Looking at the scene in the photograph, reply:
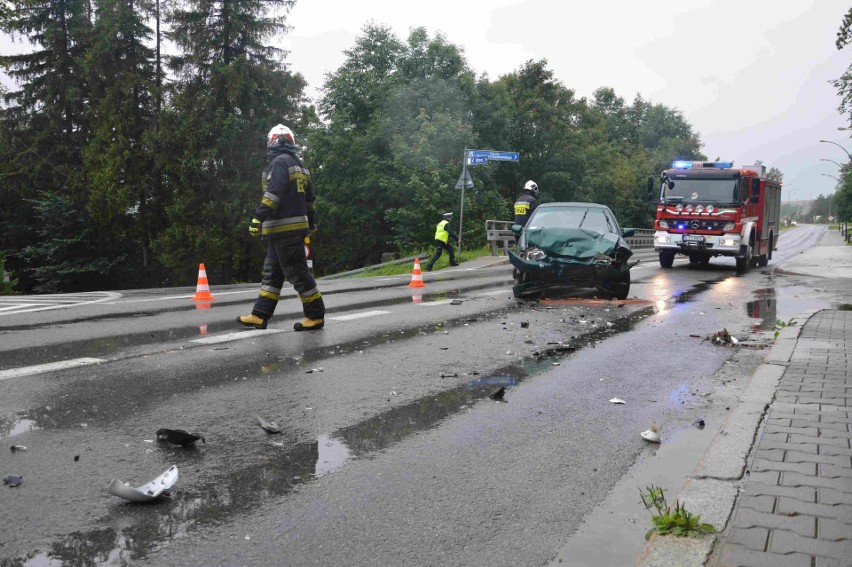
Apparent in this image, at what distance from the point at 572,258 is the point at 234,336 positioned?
6.26m

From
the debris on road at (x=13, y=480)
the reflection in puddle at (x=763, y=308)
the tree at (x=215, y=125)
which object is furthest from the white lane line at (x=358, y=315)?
the tree at (x=215, y=125)

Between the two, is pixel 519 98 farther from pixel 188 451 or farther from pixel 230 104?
pixel 188 451

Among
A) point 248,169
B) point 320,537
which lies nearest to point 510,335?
point 320,537

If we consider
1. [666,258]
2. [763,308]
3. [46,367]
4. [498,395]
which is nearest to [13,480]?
[46,367]

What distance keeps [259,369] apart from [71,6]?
42.4 meters

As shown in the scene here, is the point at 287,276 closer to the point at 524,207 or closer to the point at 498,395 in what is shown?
the point at 498,395

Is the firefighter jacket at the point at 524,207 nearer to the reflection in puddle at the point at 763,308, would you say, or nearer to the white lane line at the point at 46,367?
the reflection in puddle at the point at 763,308

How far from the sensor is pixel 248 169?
39281mm

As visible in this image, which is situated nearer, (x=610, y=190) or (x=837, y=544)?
(x=837, y=544)

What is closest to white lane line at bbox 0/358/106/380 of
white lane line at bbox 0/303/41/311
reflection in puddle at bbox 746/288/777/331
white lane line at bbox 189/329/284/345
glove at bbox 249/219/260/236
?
white lane line at bbox 189/329/284/345

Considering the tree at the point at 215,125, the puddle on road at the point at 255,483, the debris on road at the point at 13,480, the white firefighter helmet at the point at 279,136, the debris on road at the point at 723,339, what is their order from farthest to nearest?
the tree at the point at 215,125 → the white firefighter helmet at the point at 279,136 → the debris on road at the point at 723,339 → the debris on road at the point at 13,480 → the puddle on road at the point at 255,483

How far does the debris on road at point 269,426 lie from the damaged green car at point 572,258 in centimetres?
818

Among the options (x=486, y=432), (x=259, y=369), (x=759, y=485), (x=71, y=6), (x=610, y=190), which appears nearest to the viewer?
(x=759, y=485)

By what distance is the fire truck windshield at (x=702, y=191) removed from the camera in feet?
66.2
